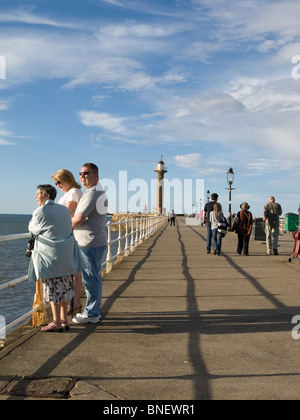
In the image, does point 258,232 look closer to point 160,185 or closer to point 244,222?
point 244,222

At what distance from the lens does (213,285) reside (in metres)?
9.45

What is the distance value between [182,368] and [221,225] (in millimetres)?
11293

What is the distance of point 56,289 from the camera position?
559cm

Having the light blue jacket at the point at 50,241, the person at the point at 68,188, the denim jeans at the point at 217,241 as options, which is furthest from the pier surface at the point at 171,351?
the denim jeans at the point at 217,241

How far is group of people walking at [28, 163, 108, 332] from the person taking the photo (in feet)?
17.9

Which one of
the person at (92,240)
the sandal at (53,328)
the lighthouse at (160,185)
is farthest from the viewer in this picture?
the lighthouse at (160,185)

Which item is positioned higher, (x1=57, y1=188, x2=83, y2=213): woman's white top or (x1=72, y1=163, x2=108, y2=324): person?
(x1=57, y1=188, x2=83, y2=213): woman's white top

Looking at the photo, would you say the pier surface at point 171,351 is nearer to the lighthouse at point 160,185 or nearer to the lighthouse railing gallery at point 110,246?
the lighthouse railing gallery at point 110,246

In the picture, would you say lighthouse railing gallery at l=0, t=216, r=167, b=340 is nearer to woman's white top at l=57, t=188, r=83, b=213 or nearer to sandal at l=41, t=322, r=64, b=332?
sandal at l=41, t=322, r=64, b=332

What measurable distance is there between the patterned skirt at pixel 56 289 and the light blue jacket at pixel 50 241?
5.2 inches

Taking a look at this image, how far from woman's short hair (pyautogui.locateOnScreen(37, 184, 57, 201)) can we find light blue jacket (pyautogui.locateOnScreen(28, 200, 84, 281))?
0.11 metres

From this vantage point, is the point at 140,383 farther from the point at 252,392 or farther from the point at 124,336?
the point at 124,336

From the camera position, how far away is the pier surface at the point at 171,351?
3.90 meters

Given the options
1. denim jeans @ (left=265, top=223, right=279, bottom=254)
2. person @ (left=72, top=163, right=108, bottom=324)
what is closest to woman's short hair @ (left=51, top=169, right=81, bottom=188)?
person @ (left=72, top=163, right=108, bottom=324)
